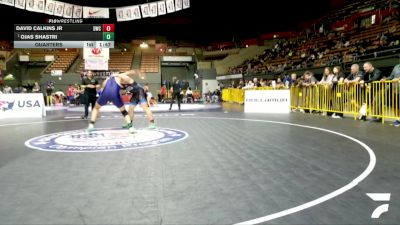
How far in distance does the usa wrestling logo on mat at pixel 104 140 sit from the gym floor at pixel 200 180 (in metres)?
0.02

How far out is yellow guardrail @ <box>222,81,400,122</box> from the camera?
32.1 feet

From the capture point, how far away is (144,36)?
42031mm

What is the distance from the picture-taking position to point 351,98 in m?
11.4

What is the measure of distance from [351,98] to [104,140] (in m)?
8.41

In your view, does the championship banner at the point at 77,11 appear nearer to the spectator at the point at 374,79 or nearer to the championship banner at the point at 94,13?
the championship banner at the point at 94,13

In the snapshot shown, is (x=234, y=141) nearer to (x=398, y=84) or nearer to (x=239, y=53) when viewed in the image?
(x=398, y=84)

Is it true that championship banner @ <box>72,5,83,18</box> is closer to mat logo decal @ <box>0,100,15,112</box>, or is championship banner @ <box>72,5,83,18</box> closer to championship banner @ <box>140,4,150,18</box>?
championship banner @ <box>140,4,150,18</box>

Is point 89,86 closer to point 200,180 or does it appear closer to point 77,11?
point 77,11

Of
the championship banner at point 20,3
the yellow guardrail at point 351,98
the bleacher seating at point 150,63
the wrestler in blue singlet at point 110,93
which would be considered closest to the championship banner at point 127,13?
the championship banner at point 20,3

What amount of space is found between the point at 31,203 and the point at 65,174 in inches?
42.2

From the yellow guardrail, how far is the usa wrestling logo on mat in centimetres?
608

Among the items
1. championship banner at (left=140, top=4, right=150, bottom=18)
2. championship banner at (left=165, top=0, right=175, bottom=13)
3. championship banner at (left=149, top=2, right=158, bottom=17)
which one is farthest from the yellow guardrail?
championship banner at (left=140, top=4, right=150, bottom=18)

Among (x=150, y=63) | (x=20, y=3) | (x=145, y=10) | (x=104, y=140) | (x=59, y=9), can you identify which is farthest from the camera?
(x=150, y=63)

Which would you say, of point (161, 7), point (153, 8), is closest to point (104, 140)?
point (161, 7)
